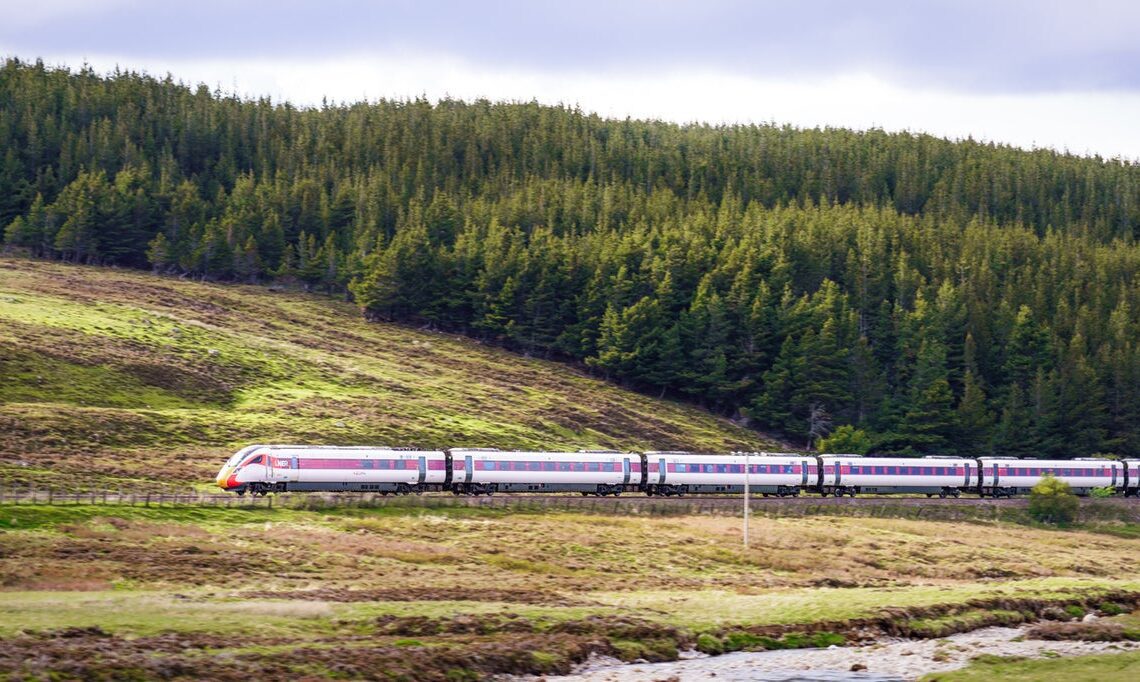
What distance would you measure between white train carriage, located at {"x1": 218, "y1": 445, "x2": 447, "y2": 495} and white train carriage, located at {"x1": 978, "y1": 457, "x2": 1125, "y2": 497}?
42983 millimetres

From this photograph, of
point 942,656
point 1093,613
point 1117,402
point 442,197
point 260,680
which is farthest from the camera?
point 442,197

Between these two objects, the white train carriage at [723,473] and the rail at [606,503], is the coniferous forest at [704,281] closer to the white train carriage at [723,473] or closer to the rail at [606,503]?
the white train carriage at [723,473]

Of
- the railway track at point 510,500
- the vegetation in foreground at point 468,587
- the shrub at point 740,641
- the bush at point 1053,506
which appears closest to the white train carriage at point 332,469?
the railway track at point 510,500

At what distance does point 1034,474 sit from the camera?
10375cm

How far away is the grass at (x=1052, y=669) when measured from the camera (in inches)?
1821

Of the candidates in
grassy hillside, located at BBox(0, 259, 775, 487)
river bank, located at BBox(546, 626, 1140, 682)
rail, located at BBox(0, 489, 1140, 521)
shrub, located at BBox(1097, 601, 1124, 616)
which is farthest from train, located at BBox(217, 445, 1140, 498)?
river bank, located at BBox(546, 626, 1140, 682)

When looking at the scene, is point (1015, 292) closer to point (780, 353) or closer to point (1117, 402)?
point (1117, 402)

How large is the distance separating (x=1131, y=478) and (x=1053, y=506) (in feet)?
53.5

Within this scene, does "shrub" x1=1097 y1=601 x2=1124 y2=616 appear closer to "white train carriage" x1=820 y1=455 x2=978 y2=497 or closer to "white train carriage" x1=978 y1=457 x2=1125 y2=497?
"white train carriage" x1=820 y1=455 x2=978 y2=497

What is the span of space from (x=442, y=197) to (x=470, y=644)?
135 meters

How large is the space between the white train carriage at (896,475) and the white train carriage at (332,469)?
97.4ft

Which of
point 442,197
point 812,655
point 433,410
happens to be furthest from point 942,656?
point 442,197

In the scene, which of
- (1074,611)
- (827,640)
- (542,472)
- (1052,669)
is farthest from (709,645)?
(542,472)

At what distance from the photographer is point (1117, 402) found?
136750mm
